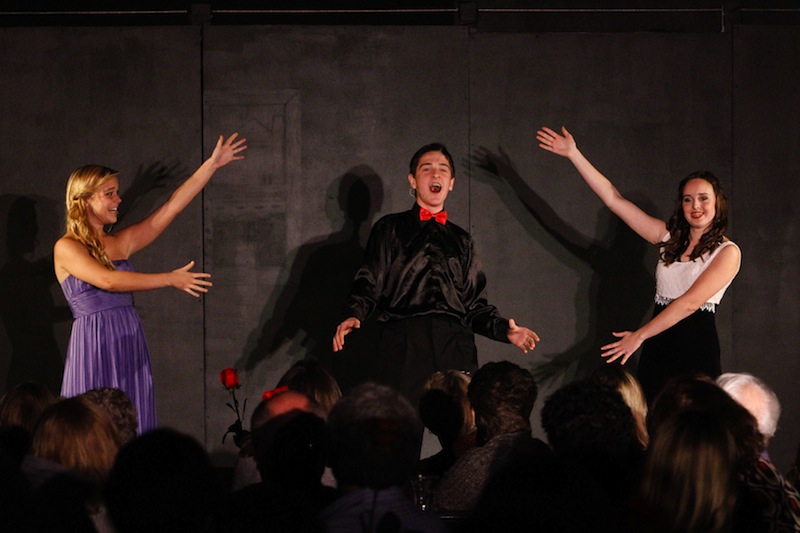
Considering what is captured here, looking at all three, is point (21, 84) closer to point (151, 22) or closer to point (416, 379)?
point (151, 22)

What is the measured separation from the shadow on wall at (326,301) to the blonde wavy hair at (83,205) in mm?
1478

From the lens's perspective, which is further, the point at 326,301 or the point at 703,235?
the point at 326,301

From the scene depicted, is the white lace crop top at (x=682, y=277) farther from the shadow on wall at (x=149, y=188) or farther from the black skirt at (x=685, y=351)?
the shadow on wall at (x=149, y=188)

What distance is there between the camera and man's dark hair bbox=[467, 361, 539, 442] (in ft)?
9.46

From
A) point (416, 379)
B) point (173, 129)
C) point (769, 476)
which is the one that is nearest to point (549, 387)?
point (416, 379)

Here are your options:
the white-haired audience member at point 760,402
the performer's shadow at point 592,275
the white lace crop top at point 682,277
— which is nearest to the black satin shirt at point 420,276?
the white lace crop top at point 682,277

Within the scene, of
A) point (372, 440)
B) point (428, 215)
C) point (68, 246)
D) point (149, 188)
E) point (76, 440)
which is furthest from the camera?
point (149, 188)

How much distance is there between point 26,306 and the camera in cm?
557

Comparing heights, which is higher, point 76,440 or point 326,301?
point 326,301

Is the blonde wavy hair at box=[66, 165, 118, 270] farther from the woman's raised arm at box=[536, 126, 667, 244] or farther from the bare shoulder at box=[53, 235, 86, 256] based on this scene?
the woman's raised arm at box=[536, 126, 667, 244]

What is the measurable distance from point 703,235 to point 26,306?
369 cm

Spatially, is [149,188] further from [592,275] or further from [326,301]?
[592,275]

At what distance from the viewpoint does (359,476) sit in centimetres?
193

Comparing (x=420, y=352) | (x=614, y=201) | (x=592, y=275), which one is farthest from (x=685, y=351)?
(x=592, y=275)
